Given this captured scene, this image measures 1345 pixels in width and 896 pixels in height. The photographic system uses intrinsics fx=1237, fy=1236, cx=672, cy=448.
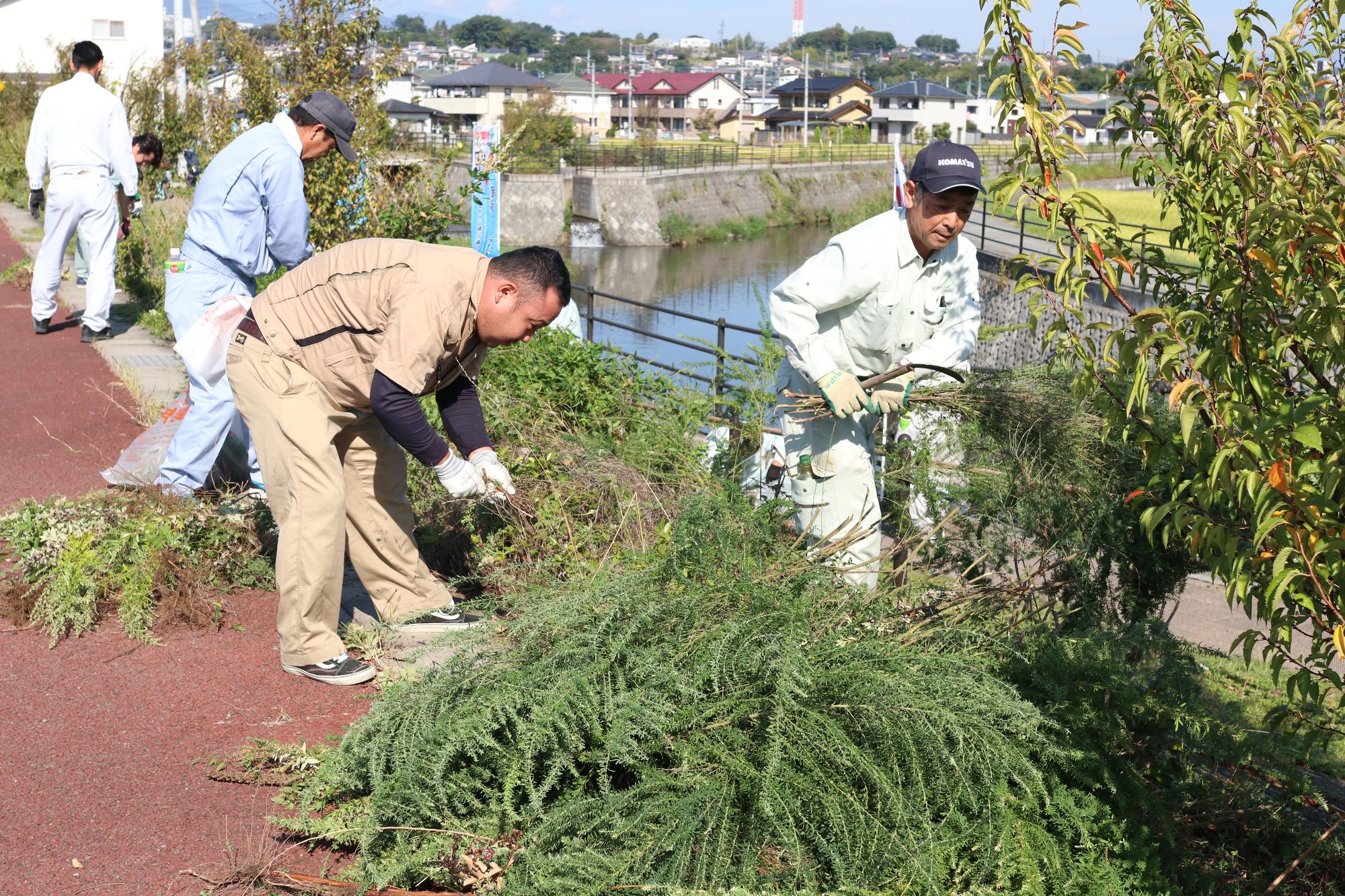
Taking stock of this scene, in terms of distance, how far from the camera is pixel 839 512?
449cm

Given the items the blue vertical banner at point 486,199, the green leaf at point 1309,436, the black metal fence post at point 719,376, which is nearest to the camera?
the green leaf at point 1309,436

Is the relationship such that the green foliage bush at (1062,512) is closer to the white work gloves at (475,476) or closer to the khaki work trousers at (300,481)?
the white work gloves at (475,476)

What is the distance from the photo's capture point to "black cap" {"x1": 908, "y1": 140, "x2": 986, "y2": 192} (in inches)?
158

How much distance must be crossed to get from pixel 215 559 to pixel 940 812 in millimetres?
3177

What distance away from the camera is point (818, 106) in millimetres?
103312

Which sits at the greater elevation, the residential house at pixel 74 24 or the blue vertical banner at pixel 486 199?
the residential house at pixel 74 24

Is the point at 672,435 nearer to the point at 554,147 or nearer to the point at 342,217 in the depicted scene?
the point at 342,217

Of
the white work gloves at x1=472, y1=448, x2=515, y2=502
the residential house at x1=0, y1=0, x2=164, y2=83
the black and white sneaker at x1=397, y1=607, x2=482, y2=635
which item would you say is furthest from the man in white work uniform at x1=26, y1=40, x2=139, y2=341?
the residential house at x1=0, y1=0, x2=164, y2=83

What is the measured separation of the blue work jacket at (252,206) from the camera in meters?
5.45

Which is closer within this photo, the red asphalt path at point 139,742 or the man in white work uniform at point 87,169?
the red asphalt path at point 139,742

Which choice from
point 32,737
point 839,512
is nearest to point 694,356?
point 839,512

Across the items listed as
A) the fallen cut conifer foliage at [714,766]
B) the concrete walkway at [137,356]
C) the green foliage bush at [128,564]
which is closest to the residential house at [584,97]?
the concrete walkway at [137,356]

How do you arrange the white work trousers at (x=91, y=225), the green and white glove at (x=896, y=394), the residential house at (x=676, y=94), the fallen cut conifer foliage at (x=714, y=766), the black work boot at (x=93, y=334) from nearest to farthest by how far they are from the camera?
the fallen cut conifer foliage at (x=714, y=766) < the green and white glove at (x=896, y=394) < the white work trousers at (x=91, y=225) < the black work boot at (x=93, y=334) < the residential house at (x=676, y=94)

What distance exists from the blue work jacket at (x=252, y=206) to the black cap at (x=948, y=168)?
2.89 m
